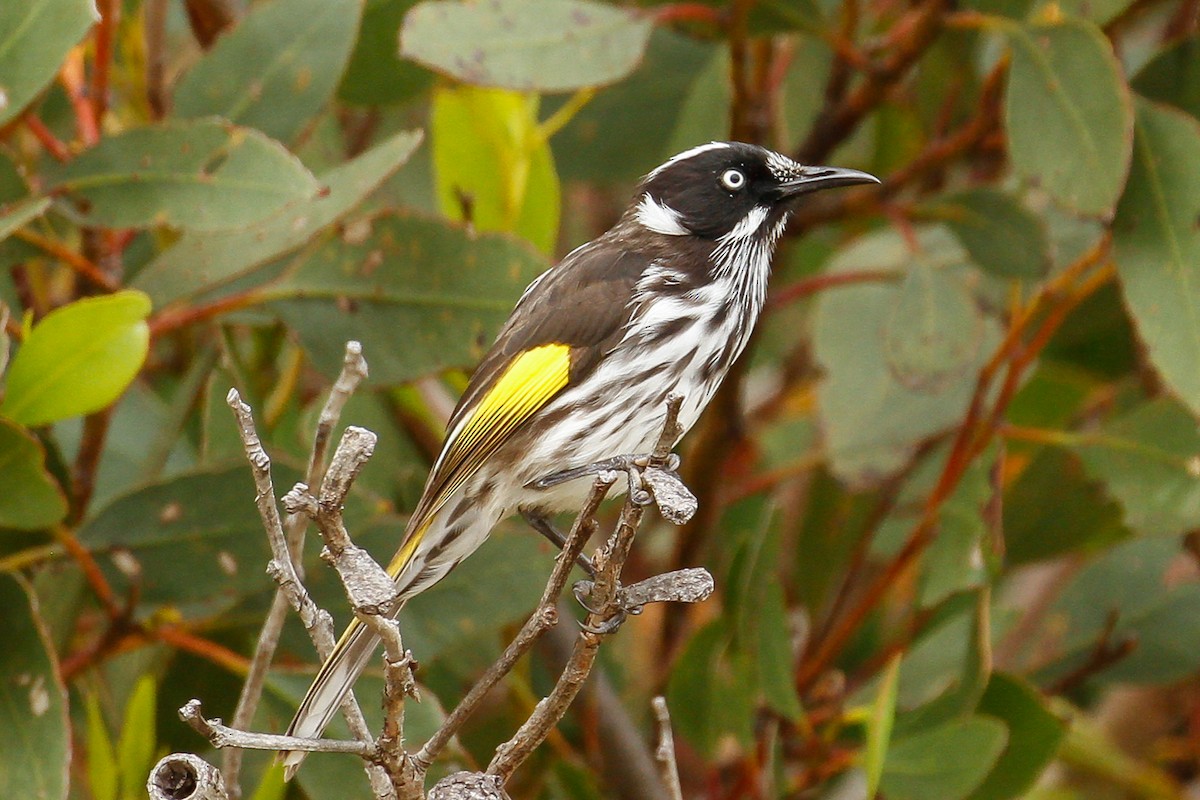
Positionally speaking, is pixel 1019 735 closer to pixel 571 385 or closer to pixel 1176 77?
pixel 571 385

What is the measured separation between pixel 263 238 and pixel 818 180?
3.16ft

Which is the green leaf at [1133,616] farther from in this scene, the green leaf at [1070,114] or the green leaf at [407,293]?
the green leaf at [407,293]

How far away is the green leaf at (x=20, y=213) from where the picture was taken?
2381 millimetres

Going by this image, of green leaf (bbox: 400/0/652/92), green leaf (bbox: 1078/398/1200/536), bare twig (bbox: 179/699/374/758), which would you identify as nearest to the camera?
bare twig (bbox: 179/699/374/758)

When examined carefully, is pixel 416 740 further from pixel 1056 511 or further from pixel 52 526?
pixel 1056 511

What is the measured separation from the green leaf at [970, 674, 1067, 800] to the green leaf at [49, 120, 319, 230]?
55.9 inches

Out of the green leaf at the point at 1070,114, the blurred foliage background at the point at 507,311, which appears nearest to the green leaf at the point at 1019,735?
the blurred foliage background at the point at 507,311

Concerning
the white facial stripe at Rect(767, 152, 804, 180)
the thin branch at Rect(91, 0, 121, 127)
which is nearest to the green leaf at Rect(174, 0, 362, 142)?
the thin branch at Rect(91, 0, 121, 127)

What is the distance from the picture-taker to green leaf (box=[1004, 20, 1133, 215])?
9.16 ft

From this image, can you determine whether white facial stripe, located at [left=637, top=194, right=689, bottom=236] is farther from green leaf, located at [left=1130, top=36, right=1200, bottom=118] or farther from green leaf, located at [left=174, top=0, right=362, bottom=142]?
green leaf, located at [left=1130, top=36, right=1200, bottom=118]

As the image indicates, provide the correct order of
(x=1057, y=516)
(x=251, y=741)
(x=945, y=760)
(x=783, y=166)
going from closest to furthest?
(x=251, y=741) → (x=945, y=760) → (x=783, y=166) → (x=1057, y=516)

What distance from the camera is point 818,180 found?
9.41 feet

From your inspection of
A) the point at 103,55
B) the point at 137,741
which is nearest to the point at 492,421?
the point at 137,741

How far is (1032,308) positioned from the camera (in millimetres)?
3246
